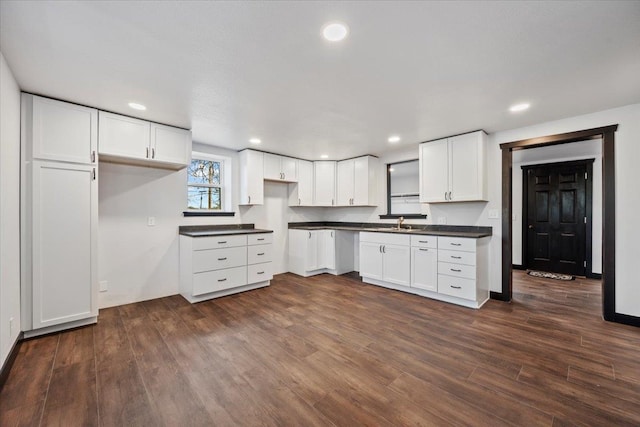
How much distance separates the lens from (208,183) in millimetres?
4312

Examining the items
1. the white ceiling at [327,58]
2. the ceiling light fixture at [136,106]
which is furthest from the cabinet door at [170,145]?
the ceiling light fixture at [136,106]

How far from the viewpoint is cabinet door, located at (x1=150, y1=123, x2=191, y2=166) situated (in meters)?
3.19

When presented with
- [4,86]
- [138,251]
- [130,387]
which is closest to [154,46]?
[4,86]

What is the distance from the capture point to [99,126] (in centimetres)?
280

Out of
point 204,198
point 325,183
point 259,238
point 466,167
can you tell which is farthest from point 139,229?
point 466,167

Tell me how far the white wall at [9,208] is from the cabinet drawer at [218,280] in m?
1.55

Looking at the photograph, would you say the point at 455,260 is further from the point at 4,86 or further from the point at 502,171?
the point at 4,86

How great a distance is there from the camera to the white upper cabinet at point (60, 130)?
7.98ft

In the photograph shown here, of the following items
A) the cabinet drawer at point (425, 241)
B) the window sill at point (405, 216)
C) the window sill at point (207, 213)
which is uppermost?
the window sill at point (207, 213)

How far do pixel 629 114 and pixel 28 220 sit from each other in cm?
604

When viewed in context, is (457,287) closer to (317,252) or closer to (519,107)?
(519,107)

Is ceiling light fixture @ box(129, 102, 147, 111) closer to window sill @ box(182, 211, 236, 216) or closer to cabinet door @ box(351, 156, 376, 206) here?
window sill @ box(182, 211, 236, 216)

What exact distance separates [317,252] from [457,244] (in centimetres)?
247

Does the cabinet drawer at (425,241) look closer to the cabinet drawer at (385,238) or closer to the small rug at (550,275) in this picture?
the cabinet drawer at (385,238)
